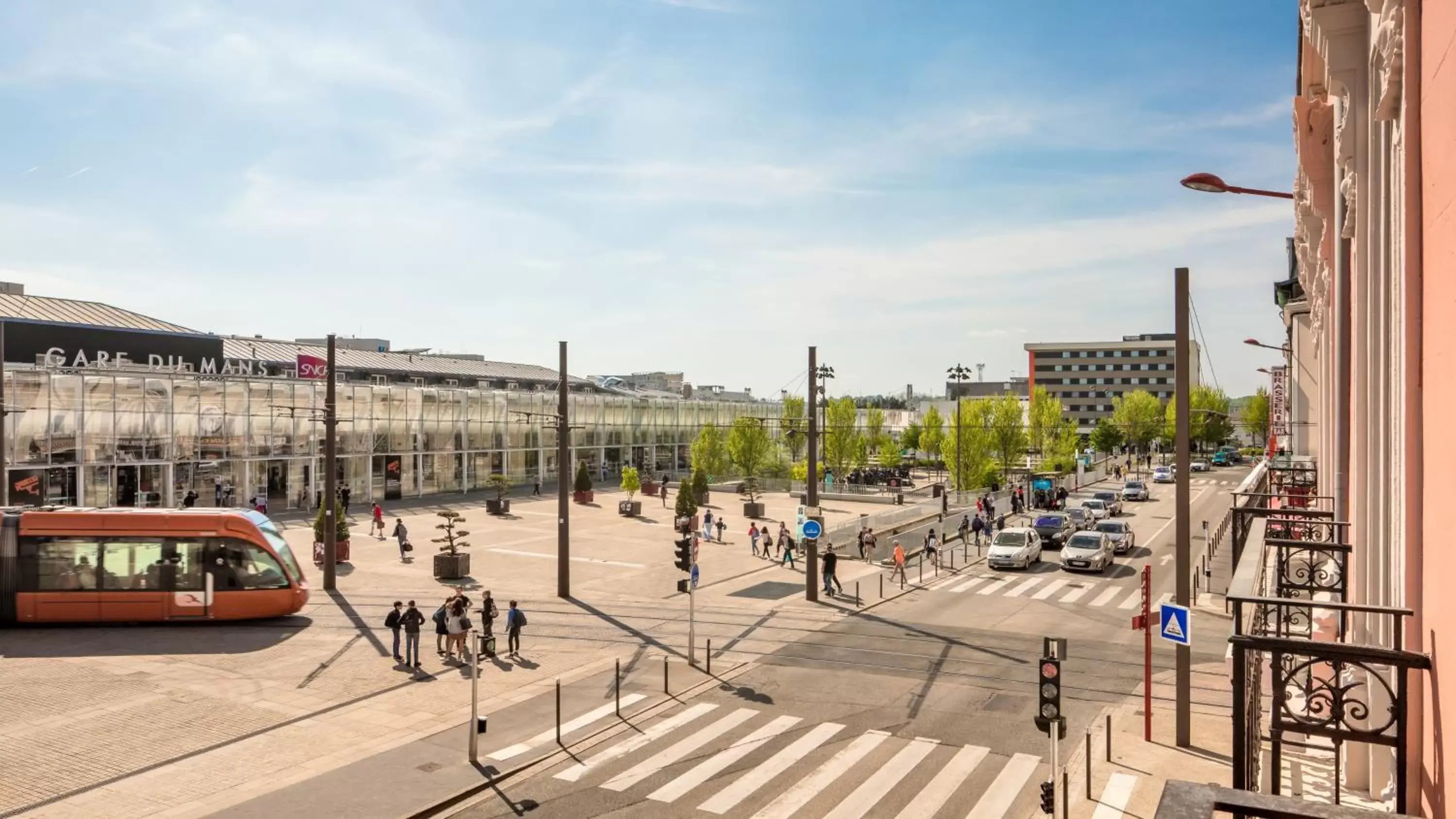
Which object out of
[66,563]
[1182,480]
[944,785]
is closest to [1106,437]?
[1182,480]

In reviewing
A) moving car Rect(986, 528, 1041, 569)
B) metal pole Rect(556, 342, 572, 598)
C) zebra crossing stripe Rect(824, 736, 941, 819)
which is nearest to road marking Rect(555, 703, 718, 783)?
zebra crossing stripe Rect(824, 736, 941, 819)

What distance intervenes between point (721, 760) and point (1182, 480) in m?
8.92

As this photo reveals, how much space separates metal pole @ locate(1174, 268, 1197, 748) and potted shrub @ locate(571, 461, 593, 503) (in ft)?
142

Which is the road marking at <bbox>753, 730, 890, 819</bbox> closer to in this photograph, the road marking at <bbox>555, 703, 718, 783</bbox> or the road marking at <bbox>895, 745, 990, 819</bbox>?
the road marking at <bbox>895, 745, 990, 819</bbox>

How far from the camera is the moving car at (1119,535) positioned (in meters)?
39.1

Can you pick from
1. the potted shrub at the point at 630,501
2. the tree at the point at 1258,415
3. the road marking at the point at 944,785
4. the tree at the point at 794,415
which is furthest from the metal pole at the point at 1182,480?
the tree at the point at 1258,415

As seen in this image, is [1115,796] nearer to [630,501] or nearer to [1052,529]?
[1052,529]

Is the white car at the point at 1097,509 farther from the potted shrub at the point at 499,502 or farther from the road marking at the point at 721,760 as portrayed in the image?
the road marking at the point at 721,760

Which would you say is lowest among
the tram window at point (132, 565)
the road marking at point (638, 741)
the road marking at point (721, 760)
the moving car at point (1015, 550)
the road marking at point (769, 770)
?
the road marking at point (638, 741)

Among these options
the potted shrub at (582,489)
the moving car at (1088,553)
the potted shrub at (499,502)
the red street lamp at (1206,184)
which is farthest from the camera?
the potted shrub at (582,489)

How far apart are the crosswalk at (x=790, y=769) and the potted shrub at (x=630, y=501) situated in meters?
33.9

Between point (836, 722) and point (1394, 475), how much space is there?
1200 centimetres

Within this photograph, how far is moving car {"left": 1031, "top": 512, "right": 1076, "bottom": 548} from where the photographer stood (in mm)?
41219

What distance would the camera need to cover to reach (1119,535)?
3962 centimetres
